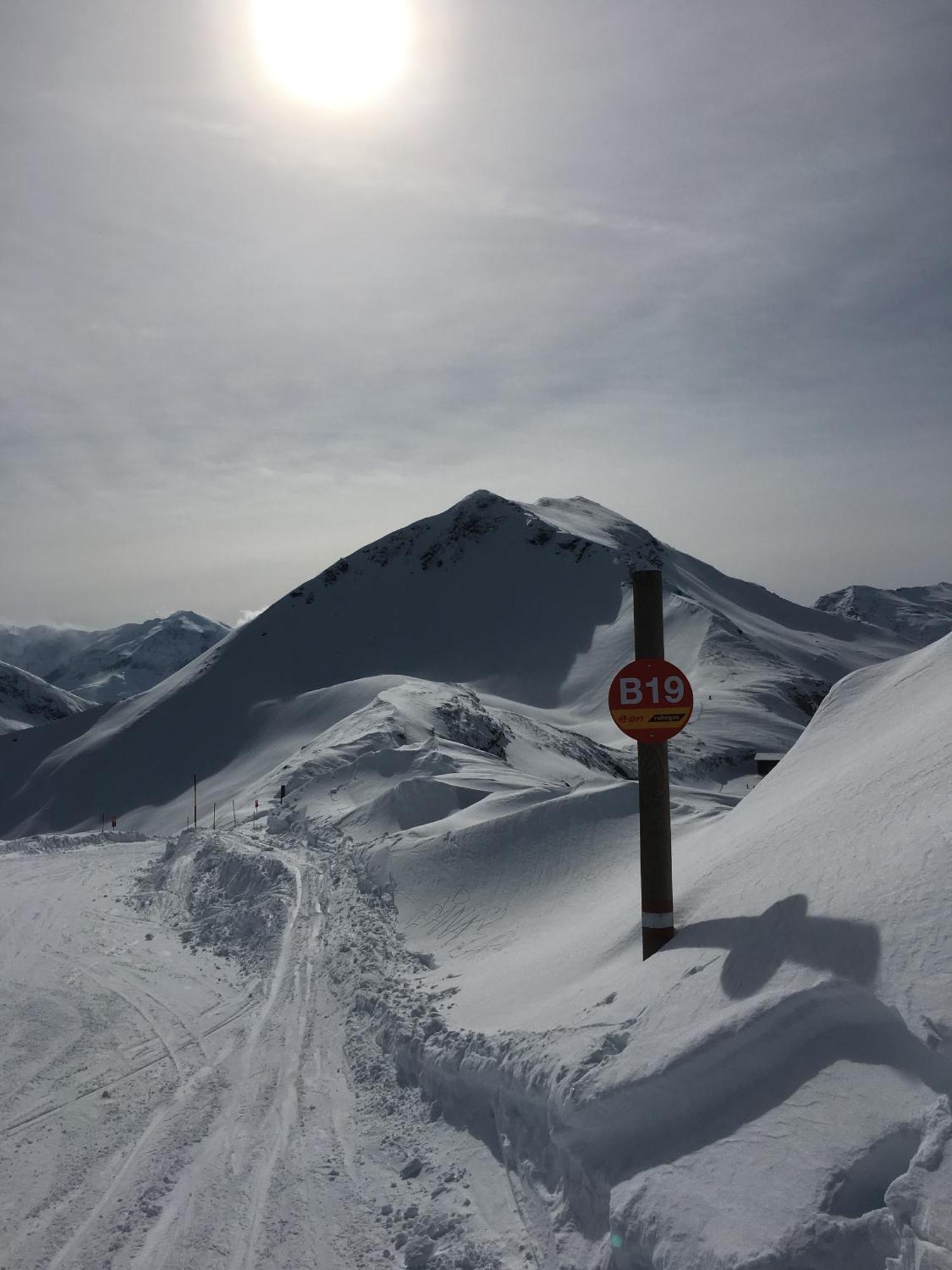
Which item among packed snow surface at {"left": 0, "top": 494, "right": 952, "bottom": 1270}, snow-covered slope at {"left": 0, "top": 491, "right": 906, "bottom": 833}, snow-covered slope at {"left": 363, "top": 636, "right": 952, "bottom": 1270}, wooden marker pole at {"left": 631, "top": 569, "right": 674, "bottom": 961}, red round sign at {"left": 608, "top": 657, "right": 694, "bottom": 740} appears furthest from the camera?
snow-covered slope at {"left": 0, "top": 491, "right": 906, "bottom": 833}

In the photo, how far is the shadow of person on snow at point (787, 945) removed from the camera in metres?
4.49

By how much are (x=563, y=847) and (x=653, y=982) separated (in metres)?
5.92

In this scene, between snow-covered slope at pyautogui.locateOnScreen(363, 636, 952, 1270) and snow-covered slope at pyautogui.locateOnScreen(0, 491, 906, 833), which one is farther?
snow-covered slope at pyautogui.locateOnScreen(0, 491, 906, 833)

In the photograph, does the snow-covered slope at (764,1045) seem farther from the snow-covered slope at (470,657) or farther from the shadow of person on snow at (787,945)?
the snow-covered slope at (470,657)

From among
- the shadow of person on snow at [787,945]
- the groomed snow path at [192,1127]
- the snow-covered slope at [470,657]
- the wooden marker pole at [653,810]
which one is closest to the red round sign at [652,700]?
the wooden marker pole at [653,810]

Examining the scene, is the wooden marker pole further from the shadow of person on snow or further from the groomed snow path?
the groomed snow path

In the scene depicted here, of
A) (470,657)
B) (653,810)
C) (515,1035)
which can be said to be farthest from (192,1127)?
(470,657)

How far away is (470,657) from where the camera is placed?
86.1 meters

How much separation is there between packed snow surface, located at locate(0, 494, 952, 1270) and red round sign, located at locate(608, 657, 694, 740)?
126cm

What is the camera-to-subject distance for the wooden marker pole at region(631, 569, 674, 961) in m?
6.52

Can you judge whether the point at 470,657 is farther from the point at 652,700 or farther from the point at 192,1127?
the point at 192,1127

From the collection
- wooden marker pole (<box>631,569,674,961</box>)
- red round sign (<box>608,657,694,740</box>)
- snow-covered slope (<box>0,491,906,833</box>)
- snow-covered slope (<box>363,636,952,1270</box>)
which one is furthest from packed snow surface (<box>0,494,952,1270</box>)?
snow-covered slope (<box>0,491,906,833</box>)

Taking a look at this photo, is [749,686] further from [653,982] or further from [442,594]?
[653,982]

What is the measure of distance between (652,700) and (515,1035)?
266 cm
